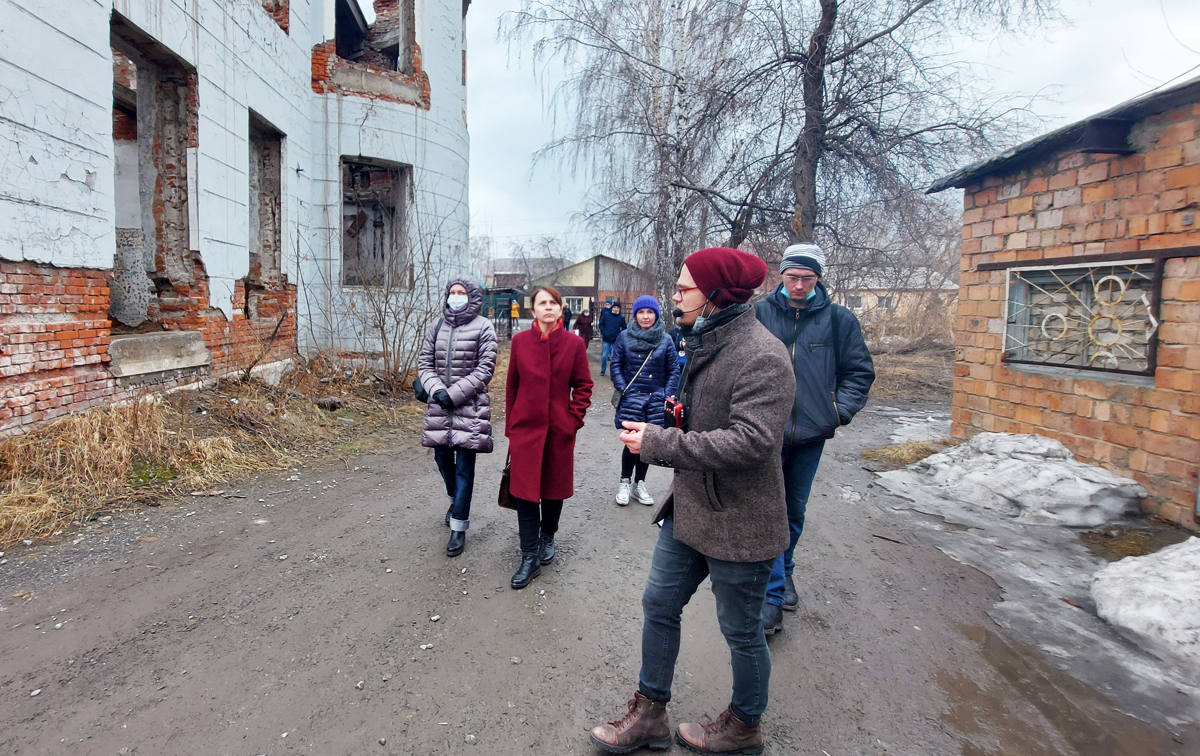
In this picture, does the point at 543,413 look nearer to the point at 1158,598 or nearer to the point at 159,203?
→ the point at 1158,598

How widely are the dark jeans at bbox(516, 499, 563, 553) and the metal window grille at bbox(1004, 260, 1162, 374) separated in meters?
4.85

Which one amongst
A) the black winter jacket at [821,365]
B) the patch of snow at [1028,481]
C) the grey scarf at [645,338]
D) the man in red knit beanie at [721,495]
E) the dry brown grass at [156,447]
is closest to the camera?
the man in red knit beanie at [721,495]

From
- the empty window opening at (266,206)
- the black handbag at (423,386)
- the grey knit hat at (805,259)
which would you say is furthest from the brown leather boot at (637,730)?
the empty window opening at (266,206)

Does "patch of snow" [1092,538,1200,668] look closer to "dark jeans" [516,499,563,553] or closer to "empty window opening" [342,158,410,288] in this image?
"dark jeans" [516,499,563,553]

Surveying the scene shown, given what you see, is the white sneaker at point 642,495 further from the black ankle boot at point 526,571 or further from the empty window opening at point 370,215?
the empty window opening at point 370,215

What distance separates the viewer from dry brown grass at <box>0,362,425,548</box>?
398 cm

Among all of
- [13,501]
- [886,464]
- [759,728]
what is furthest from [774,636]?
[13,501]

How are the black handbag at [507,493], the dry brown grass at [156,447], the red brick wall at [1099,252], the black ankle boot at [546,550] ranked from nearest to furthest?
the black handbag at [507,493]
the black ankle boot at [546,550]
the dry brown grass at [156,447]
the red brick wall at [1099,252]

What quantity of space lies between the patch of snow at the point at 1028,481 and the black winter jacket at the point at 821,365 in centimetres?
274

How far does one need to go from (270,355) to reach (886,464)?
8.15m

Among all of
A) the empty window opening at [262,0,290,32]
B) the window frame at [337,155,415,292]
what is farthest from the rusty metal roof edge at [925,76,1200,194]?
the empty window opening at [262,0,290,32]

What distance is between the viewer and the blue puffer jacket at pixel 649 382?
4.67 metres

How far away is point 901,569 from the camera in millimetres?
3812

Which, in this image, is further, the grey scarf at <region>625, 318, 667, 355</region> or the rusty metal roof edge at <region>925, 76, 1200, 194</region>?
the grey scarf at <region>625, 318, 667, 355</region>
